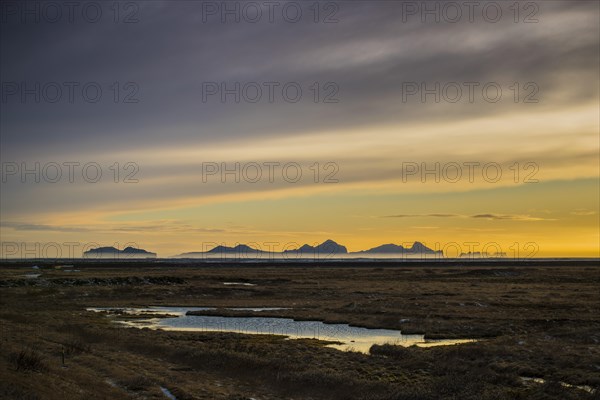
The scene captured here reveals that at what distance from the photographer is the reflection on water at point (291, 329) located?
42.8 m

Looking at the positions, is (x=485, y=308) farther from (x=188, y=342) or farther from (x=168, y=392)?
(x=168, y=392)

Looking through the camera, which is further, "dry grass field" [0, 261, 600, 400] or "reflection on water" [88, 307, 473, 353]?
"reflection on water" [88, 307, 473, 353]

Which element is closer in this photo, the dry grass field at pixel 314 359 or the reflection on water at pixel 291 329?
the dry grass field at pixel 314 359

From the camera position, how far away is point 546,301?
224 ft

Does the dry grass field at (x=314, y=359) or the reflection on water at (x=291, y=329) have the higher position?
the dry grass field at (x=314, y=359)

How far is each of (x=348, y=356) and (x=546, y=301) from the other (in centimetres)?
4381

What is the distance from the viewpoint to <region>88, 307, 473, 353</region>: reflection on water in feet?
140

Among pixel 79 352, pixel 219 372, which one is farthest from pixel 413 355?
pixel 79 352

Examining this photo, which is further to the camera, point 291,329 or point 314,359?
point 291,329

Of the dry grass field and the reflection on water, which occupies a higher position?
the dry grass field

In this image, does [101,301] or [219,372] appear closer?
[219,372]

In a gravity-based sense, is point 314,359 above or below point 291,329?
above

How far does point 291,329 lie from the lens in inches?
2002

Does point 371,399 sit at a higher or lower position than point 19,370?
lower
